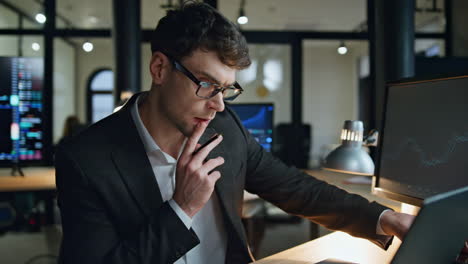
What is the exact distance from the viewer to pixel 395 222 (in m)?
1.04

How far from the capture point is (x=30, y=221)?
309cm

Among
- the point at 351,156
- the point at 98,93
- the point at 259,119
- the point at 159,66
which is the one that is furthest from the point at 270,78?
the point at 159,66

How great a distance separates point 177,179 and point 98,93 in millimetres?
9286

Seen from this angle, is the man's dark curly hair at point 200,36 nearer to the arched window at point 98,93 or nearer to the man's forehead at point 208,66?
the man's forehead at point 208,66

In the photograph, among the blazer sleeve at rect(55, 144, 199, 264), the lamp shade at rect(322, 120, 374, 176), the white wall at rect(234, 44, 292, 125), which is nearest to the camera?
the blazer sleeve at rect(55, 144, 199, 264)

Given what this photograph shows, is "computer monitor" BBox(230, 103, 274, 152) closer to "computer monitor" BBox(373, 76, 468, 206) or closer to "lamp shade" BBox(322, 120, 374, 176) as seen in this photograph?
"lamp shade" BBox(322, 120, 374, 176)

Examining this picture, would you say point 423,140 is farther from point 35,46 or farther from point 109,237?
point 35,46

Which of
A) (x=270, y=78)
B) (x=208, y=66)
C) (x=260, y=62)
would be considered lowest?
(x=208, y=66)

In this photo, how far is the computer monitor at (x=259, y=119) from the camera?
8.98 feet

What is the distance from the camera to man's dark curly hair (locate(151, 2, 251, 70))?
1.07 m

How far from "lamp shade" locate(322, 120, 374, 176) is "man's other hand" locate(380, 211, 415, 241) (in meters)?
0.34

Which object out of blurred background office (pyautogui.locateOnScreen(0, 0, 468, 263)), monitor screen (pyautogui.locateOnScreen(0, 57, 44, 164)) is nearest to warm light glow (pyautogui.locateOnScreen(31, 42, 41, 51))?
blurred background office (pyautogui.locateOnScreen(0, 0, 468, 263))

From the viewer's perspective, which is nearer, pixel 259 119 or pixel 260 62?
pixel 259 119

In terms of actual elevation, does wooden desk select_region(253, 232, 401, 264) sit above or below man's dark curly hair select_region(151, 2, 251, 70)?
below
